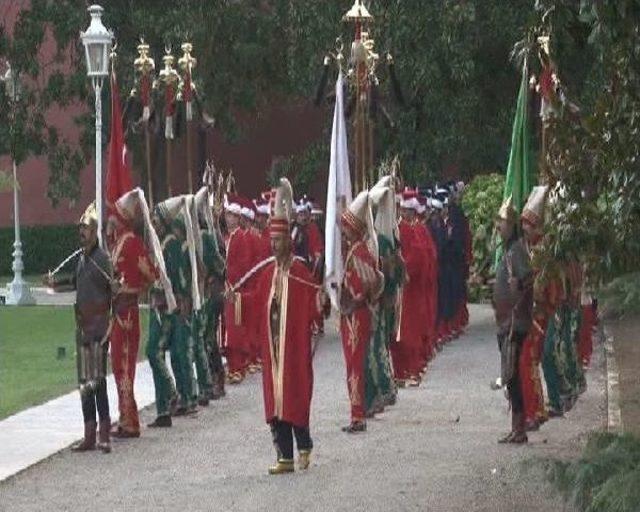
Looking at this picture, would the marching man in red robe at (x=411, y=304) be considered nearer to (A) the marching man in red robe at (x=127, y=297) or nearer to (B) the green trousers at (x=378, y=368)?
(B) the green trousers at (x=378, y=368)

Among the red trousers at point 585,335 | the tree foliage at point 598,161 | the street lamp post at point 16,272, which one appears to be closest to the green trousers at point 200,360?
the red trousers at point 585,335

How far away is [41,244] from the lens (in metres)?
48.3

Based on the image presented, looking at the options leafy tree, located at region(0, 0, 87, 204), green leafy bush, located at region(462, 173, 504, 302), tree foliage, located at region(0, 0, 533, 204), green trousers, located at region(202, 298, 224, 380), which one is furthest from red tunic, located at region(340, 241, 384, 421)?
leafy tree, located at region(0, 0, 87, 204)

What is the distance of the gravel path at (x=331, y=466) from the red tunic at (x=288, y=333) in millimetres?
596

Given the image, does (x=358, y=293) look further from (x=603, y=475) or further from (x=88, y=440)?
(x=603, y=475)

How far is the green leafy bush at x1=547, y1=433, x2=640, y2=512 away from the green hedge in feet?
128

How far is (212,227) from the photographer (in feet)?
65.8

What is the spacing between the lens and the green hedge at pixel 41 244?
48.2 meters

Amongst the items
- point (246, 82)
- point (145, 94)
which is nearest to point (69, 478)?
point (145, 94)

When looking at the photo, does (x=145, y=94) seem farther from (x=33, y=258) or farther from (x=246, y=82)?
(x=33, y=258)

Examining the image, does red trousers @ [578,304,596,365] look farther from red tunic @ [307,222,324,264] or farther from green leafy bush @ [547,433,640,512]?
green leafy bush @ [547,433,640,512]

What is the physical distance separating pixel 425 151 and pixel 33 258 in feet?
66.1

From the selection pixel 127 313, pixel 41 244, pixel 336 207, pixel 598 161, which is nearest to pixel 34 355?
pixel 336 207

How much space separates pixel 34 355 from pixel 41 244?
22703 millimetres
